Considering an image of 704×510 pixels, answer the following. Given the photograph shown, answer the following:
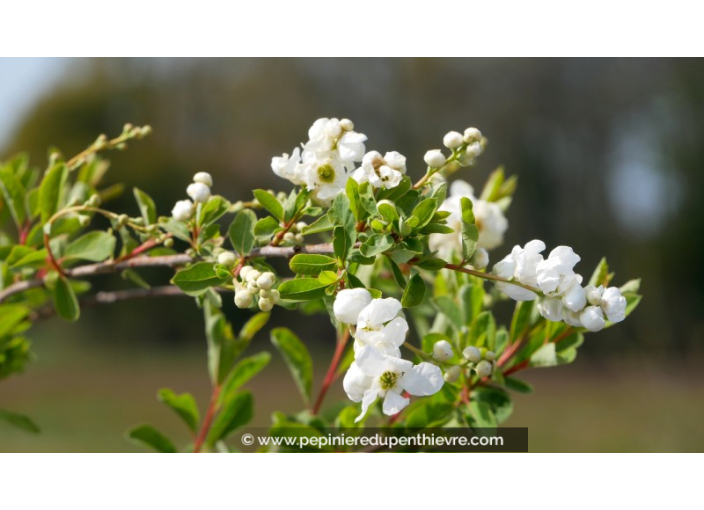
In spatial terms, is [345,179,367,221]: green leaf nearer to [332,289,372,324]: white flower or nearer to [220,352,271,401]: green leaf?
[332,289,372,324]: white flower

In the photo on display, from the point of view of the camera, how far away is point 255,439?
2.76 ft

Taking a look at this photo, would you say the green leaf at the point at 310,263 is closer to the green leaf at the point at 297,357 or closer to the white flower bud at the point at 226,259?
the white flower bud at the point at 226,259

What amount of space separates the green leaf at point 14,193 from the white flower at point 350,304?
43cm

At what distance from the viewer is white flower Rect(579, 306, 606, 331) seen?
1.43 ft

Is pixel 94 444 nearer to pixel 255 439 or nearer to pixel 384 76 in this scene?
pixel 255 439

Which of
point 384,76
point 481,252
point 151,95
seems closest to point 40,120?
point 151,95

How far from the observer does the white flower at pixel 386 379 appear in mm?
422

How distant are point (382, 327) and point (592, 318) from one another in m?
0.14

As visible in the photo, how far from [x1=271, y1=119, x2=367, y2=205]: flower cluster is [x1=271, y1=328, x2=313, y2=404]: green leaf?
0.86 ft

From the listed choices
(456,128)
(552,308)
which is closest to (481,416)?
(552,308)

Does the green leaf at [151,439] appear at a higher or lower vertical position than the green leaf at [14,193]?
lower

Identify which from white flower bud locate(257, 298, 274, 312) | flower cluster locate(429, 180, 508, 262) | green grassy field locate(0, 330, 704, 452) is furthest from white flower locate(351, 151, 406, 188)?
green grassy field locate(0, 330, 704, 452)

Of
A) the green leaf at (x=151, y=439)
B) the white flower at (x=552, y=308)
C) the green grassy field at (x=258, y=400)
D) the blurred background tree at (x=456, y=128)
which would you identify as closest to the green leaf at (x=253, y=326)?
the green leaf at (x=151, y=439)

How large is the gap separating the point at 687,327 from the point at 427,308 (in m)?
5.36
